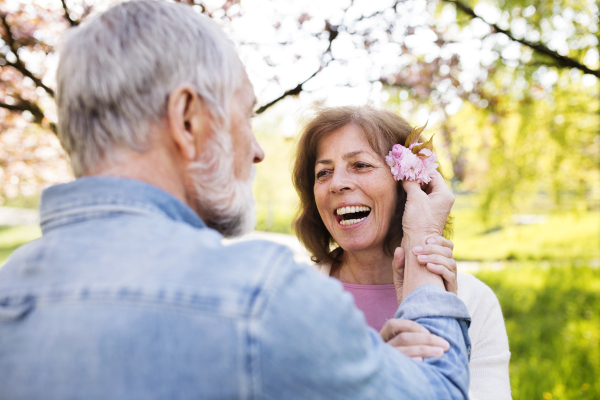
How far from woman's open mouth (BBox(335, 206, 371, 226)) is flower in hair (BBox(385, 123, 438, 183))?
31 centimetres

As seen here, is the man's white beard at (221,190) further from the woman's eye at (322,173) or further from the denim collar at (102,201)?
the woman's eye at (322,173)

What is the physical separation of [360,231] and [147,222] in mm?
1637

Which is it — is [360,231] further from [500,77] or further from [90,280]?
[500,77]

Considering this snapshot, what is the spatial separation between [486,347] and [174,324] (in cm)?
182

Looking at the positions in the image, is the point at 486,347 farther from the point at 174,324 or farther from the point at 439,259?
the point at 174,324

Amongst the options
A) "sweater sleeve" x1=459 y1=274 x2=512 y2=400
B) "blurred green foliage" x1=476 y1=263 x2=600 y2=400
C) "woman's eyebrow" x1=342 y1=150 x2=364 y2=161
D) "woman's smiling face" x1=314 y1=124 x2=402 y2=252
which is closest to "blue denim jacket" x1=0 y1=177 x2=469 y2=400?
"sweater sleeve" x1=459 y1=274 x2=512 y2=400

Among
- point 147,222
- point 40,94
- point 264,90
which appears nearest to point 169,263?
point 147,222

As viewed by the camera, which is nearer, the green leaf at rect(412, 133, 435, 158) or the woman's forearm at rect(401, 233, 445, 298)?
the woman's forearm at rect(401, 233, 445, 298)

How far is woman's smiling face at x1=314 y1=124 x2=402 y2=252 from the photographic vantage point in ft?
8.04

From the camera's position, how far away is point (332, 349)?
0.88m

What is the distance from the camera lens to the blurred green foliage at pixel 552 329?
4.37 m

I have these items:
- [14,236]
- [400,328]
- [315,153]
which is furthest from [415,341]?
[14,236]

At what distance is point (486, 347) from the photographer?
212 centimetres

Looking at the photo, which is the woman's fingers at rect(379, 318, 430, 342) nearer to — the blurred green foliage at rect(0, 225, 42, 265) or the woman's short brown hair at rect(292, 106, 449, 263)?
the woman's short brown hair at rect(292, 106, 449, 263)
